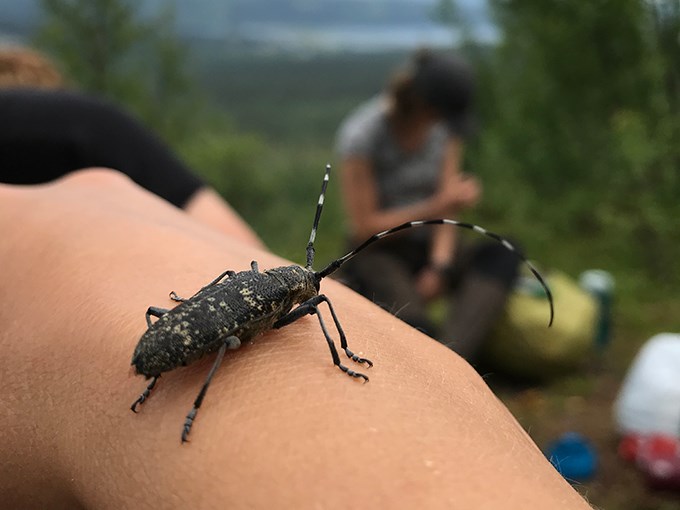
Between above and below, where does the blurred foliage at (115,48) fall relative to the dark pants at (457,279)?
above

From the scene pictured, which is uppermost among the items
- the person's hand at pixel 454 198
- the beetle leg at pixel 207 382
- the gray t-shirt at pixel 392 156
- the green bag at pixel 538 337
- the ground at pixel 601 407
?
the beetle leg at pixel 207 382

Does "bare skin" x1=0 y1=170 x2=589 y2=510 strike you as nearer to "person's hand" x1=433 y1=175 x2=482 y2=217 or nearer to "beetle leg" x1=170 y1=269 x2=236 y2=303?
"beetle leg" x1=170 y1=269 x2=236 y2=303

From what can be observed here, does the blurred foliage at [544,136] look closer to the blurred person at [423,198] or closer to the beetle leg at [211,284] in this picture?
the blurred person at [423,198]

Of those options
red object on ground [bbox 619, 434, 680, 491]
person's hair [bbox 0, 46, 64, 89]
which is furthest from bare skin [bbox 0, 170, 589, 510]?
red object on ground [bbox 619, 434, 680, 491]

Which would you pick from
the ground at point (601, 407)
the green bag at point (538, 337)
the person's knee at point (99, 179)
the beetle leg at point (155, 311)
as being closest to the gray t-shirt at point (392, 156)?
the green bag at point (538, 337)

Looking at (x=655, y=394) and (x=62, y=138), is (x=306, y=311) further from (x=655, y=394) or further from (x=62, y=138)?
(x=655, y=394)
